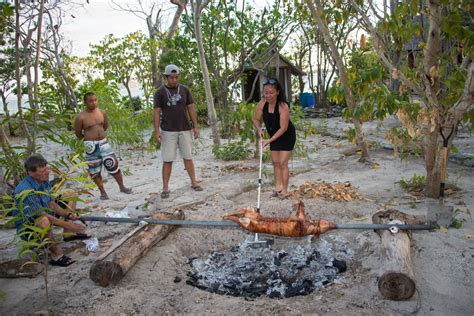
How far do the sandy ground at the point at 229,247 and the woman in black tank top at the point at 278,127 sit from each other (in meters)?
0.37

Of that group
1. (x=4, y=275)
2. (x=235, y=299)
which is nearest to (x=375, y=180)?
(x=235, y=299)

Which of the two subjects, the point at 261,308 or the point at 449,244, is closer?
the point at 261,308

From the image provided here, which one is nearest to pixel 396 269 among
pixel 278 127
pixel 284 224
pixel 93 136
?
pixel 284 224

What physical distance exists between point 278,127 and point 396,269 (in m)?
2.74

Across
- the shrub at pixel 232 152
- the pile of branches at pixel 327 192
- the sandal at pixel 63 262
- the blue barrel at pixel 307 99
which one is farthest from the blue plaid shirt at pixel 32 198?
the blue barrel at pixel 307 99

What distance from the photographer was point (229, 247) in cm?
454

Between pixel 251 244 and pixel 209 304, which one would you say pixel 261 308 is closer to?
pixel 209 304

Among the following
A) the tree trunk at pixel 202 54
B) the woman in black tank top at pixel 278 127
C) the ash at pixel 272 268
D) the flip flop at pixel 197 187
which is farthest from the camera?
the tree trunk at pixel 202 54

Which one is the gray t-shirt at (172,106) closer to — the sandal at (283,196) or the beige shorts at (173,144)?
the beige shorts at (173,144)

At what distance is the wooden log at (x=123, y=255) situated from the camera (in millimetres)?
3475

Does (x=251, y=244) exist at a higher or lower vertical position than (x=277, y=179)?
lower

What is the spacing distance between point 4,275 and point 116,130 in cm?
546

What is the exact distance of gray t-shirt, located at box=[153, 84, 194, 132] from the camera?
19.5 ft

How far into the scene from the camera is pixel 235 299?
10.8ft
